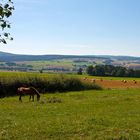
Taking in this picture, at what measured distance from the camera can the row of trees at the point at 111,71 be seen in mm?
120938

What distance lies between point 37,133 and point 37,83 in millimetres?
40524

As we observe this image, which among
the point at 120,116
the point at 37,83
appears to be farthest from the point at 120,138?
the point at 37,83

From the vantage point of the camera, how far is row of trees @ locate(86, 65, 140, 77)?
120938 mm

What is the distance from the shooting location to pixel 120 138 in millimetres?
15375

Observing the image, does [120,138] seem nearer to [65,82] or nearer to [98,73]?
[65,82]

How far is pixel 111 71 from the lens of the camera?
396ft

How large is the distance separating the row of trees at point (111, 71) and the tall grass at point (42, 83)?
190 feet

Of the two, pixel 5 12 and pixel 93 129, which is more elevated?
pixel 5 12

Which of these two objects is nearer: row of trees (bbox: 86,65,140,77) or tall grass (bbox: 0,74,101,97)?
tall grass (bbox: 0,74,101,97)

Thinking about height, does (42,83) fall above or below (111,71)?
above

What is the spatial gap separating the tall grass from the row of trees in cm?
5779

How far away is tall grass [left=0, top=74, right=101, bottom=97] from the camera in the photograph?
52344mm

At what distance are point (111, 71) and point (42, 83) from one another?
6588 centimetres

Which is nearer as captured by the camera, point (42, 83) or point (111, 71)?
point (42, 83)
